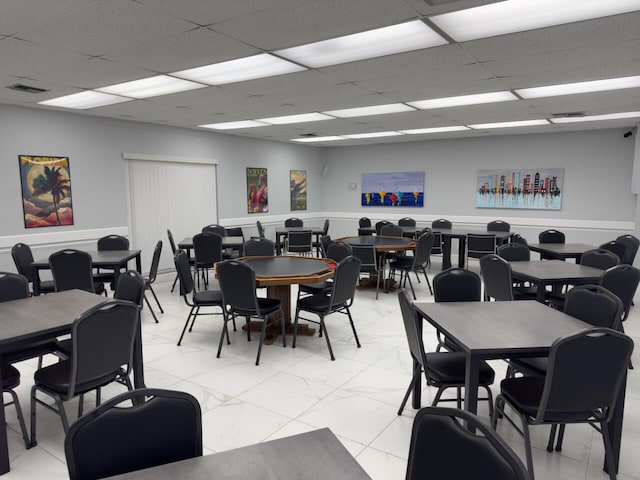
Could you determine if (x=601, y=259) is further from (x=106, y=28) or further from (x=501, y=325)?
(x=106, y=28)

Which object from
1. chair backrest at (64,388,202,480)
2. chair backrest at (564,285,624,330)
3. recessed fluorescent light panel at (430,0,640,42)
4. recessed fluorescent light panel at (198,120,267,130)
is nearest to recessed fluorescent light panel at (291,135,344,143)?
recessed fluorescent light panel at (198,120,267,130)

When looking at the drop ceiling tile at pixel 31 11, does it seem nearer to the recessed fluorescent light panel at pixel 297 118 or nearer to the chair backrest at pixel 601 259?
the recessed fluorescent light panel at pixel 297 118

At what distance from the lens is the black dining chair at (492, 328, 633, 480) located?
2027mm

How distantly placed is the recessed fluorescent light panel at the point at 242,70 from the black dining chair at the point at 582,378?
3.12 m

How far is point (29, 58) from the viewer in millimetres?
3662

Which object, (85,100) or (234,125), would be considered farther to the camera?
(234,125)

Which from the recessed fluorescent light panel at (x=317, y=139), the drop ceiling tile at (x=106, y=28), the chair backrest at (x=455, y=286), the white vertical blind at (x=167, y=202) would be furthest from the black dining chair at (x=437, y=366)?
the recessed fluorescent light panel at (x=317, y=139)

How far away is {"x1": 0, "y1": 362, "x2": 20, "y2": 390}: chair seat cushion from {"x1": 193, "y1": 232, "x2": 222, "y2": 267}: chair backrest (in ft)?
11.3

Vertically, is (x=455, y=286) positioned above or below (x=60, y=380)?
above

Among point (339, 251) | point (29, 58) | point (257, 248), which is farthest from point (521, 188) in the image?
point (29, 58)

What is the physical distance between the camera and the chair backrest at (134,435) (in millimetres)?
1345

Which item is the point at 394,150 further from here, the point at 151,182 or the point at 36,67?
the point at 36,67

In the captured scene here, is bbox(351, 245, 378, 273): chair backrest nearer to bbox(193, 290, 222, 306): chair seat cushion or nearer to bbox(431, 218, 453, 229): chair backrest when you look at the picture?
bbox(193, 290, 222, 306): chair seat cushion

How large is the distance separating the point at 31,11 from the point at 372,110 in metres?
4.48
